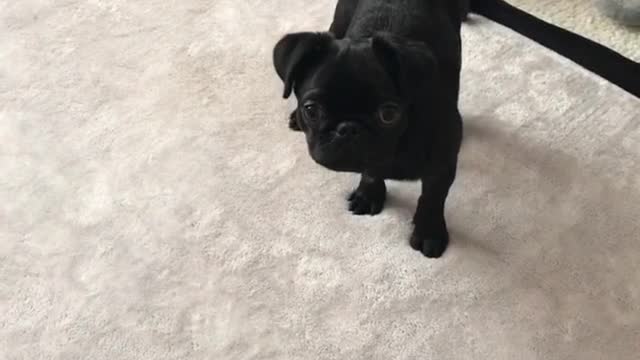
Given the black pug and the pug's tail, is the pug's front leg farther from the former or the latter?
the pug's tail

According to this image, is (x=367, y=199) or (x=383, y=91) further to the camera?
(x=367, y=199)

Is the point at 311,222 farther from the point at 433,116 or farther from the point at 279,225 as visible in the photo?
the point at 433,116

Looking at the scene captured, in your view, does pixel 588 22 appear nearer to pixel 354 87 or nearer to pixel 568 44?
pixel 568 44

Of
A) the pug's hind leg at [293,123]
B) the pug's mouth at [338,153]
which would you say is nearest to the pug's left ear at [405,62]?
the pug's mouth at [338,153]

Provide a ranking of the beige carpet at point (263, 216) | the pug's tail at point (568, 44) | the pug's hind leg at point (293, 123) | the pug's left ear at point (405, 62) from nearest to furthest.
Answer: the pug's left ear at point (405, 62) → the beige carpet at point (263, 216) → the pug's hind leg at point (293, 123) → the pug's tail at point (568, 44)

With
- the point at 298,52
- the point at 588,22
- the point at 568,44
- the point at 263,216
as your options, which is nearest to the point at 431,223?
the point at 263,216

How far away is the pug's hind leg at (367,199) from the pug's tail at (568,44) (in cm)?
50

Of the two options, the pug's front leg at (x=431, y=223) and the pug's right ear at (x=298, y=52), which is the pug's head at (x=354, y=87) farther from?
the pug's front leg at (x=431, y=223)

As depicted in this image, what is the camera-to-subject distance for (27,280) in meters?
1.68

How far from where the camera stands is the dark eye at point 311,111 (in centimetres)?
140

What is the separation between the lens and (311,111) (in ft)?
4.62

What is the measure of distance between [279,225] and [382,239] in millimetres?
206

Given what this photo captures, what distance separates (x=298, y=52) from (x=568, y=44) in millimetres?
954

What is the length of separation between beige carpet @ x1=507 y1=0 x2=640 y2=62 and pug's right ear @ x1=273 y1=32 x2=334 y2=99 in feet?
3.12
